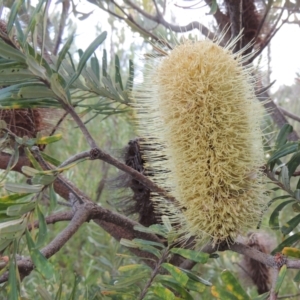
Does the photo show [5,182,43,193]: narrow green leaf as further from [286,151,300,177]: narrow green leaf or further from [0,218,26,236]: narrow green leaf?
[286,151,300,177]: narrow green leaf

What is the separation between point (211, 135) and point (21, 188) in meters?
0.23

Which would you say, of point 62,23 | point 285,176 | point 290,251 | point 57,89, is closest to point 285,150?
point 285,176

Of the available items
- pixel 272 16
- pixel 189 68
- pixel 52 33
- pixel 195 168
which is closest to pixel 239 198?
pixel 195 168

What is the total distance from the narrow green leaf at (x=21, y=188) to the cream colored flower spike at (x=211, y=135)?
0.60 feet

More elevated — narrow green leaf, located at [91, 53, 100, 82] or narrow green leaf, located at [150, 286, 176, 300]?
narrow green leaf, located at [91, 53, 100, 82]

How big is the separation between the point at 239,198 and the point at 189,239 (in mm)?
116

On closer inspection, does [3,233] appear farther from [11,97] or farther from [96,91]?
A: [96,91]

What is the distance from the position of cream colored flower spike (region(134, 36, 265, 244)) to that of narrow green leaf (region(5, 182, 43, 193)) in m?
0.18

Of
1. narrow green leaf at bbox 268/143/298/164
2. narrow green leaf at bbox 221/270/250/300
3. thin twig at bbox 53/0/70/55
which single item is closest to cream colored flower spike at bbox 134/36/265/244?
narrow green leaf at bbox 268/143/298/164

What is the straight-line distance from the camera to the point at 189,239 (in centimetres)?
66

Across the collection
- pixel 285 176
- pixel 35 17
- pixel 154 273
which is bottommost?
pixel 154 273

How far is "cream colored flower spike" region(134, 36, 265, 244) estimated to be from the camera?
0.56 metres

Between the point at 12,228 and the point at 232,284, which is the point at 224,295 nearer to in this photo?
the point at 232,284

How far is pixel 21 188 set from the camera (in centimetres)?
45
